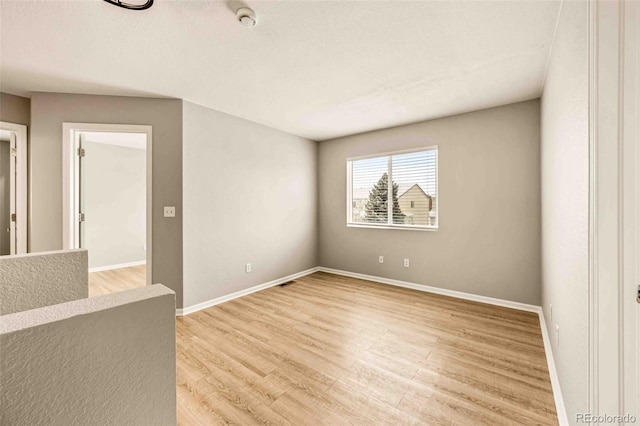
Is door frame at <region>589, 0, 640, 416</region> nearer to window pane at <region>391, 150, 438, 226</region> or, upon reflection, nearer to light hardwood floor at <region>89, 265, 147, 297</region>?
window pane at <region>391, 150, 438, 226</region>

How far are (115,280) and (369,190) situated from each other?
4755mm

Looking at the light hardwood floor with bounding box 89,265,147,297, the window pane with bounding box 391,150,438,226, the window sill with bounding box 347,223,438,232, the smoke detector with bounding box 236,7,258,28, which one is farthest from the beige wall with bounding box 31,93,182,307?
the window pane with bounding box 391,150,438,226

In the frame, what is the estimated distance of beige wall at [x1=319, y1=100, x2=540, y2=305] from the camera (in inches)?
123

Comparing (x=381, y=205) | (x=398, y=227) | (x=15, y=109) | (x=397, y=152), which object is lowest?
(x=398, y=227)

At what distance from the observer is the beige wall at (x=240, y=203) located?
3.27 meters

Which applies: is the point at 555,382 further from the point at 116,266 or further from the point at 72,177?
the point at 116,266

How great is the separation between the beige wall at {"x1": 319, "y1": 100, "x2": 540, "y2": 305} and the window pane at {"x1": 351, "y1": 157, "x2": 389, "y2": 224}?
27cm

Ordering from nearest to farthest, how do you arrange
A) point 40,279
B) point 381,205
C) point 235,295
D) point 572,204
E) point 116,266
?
point 572,204
point 40,279
point 235,295
point 381,205
point 116,266

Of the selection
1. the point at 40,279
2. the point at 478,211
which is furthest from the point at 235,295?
the point at 478,211

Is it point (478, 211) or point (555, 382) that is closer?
point (555, 382)

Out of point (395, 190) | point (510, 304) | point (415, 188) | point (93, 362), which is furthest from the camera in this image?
point (395, 190)

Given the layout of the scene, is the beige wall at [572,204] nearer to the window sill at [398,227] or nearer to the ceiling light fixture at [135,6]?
the window sill at [398,227]

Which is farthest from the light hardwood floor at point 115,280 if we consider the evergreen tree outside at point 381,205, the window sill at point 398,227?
the evergreen tree outside at point 381,205

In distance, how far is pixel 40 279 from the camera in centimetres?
154
